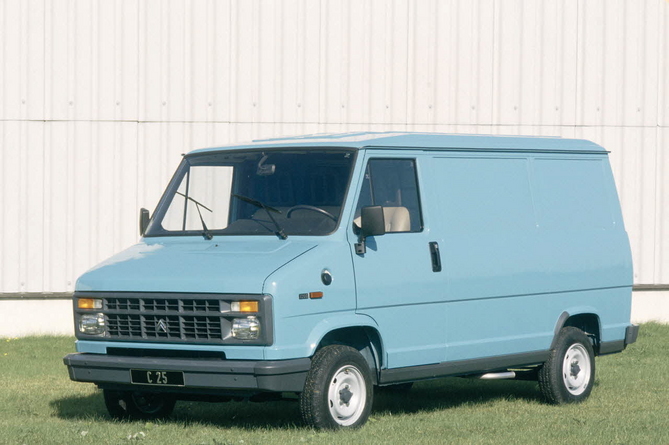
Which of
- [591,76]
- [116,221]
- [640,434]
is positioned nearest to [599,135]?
[591,76]

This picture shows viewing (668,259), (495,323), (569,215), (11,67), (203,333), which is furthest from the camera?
(668,259)

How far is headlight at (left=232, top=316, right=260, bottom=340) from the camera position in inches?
345

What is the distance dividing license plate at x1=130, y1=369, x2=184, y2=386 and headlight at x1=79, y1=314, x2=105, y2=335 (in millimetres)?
513

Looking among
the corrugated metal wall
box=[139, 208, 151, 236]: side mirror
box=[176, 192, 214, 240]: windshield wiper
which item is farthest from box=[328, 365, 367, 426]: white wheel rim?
the corrugated metal wall

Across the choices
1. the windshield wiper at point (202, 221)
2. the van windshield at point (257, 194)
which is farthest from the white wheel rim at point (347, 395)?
the windshield wiper at point (202, 221)

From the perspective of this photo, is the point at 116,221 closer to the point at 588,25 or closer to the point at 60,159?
the point at 60,159

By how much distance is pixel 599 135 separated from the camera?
1886 centimetres

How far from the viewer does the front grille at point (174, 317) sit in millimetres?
8820

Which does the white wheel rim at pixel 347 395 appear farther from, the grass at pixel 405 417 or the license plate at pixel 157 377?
the license plate at pixel 157 377

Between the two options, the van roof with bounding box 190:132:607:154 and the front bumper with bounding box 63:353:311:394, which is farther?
the van roof with bounding box 190:132:607:154

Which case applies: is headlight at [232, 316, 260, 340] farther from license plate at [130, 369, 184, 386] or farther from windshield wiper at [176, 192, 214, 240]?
windshield wiper at [176, 192, 214, 240]

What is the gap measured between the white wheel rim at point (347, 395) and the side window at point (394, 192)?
3.94ft

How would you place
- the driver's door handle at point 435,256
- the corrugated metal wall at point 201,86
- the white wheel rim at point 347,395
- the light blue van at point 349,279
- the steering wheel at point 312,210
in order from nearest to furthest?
the light blue van at point 349,279 → the white wheel rim at point 347,395 → the steering wheel at point 312,210 → the driver's door handle at point 435,256 → the corrugated metal wall at point 201,86

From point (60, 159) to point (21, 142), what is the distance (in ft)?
1.94
